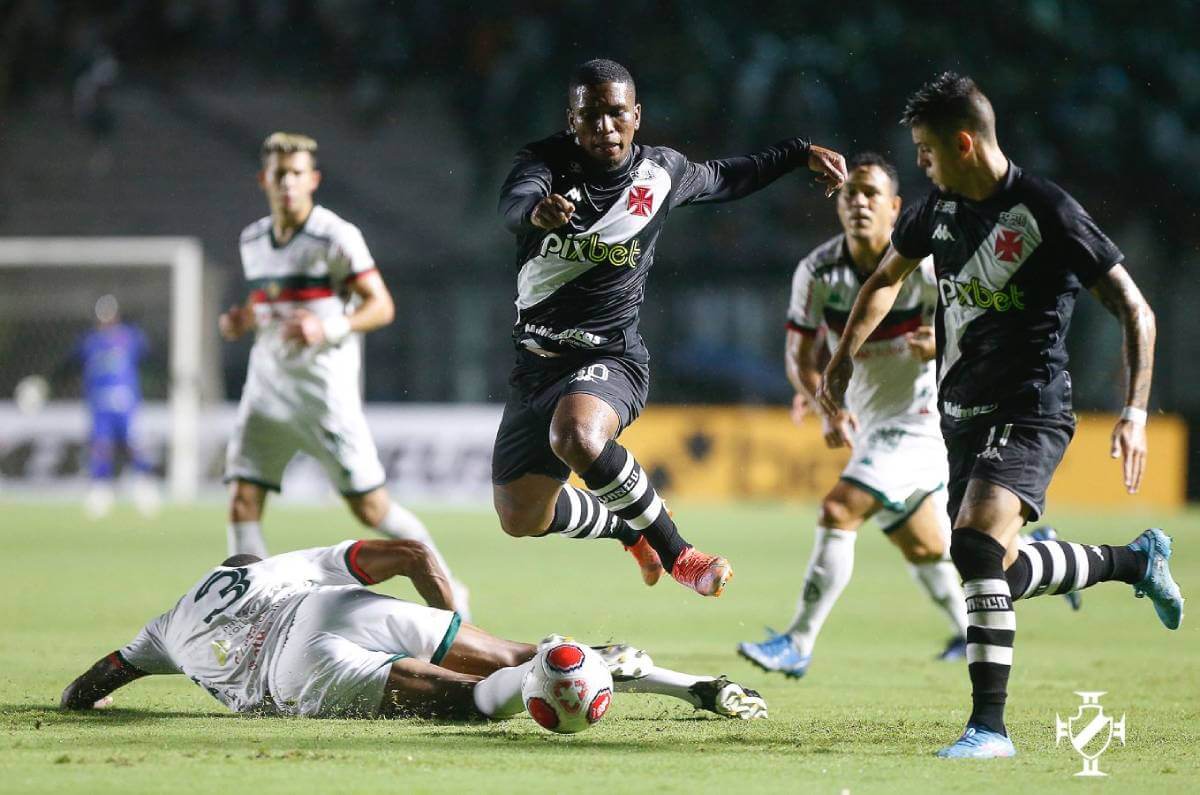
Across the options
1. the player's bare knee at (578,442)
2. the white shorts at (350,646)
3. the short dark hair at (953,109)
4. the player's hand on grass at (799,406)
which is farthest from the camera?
the player's hand on grass at (799,406)

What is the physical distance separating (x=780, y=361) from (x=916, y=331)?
50.3 ft

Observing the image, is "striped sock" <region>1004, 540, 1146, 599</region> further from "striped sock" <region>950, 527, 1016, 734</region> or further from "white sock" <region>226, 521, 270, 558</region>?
"white sock" <region>226, 521, 270, 558</region>

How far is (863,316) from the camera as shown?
5.85 m

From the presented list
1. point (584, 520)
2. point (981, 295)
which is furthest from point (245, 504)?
point (981, 295)

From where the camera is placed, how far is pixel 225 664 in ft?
18.2

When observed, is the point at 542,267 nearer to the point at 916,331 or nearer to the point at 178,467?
the point at 916,331

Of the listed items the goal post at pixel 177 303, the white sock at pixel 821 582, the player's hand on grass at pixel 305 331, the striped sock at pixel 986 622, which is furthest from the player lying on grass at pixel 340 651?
the goal post at pixel 177 303

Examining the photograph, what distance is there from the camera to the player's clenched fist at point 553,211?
5.39 meters

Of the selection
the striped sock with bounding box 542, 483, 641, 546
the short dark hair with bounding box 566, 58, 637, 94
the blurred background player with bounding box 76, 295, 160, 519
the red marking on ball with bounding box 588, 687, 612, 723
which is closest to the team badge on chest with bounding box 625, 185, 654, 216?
the short dark hair with bounding box 566, 58, 637, 94

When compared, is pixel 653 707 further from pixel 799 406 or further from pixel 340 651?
pixel 799 406

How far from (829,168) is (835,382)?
99 cm

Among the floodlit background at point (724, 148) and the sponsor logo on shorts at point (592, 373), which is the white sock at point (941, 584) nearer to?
the sponsor logo on shorts at point (592, 373)

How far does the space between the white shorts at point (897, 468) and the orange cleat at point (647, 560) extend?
4.11 ft

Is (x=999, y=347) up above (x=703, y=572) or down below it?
above
